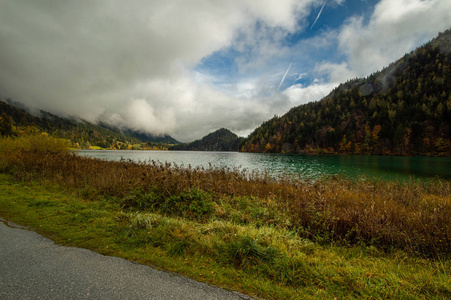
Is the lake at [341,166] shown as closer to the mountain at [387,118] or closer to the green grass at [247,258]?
the green grass at [247,258]

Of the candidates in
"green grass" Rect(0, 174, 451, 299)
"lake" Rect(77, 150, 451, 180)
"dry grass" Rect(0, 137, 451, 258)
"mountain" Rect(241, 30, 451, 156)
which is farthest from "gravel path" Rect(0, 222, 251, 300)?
"mountain" Rect(241, 30, 451, 156)

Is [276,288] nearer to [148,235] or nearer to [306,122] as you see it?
[148,235]

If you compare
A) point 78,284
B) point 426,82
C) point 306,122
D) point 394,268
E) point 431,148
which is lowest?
point 394,268

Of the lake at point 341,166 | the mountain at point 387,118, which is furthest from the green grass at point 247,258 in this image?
the mountain at point 387,118

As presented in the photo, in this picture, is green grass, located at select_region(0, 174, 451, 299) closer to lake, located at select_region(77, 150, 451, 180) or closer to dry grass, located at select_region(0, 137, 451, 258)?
dry grass, located at select_region(0, 137, 451, 258)

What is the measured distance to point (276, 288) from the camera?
122 inches

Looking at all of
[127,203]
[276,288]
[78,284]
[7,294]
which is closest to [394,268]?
[276,288]

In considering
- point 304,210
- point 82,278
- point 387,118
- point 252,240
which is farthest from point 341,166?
point 387,118

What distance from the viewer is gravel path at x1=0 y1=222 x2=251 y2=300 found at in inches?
111

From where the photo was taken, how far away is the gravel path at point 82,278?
111 inches

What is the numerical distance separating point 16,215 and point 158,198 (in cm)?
453

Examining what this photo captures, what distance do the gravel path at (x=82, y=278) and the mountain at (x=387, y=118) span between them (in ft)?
377

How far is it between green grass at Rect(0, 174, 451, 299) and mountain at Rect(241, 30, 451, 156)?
11137cm

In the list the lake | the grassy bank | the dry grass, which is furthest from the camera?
the lake
